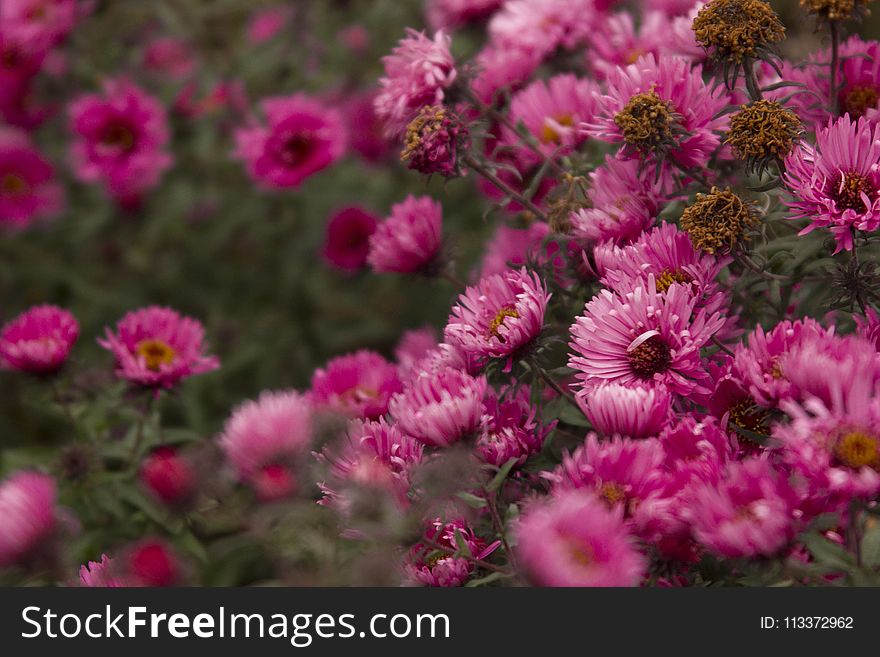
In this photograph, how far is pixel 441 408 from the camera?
2.94ft

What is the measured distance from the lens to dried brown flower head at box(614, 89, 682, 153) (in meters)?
0.97

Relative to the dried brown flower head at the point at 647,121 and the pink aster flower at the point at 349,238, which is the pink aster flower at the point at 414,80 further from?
the pink aster flower at the point at 349,238

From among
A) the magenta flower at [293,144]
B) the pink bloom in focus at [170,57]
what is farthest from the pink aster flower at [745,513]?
the pink bloom in focus at [170,57]

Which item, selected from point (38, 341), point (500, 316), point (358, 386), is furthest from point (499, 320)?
point (38, 341)

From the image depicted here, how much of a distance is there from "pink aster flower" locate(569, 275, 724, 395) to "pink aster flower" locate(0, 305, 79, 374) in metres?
0.80

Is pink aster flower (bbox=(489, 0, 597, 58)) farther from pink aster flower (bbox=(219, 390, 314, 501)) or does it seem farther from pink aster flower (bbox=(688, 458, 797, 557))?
pink aster flower (bbox=(688, 458, 797, 557))

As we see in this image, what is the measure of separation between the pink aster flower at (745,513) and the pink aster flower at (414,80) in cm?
62

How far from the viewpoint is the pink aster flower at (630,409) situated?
86cm

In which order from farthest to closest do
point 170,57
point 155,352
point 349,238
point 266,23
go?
point 266,23 < point 170,57 < point 349,238 < point 155,352

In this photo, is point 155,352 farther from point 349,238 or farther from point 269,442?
point 349,238

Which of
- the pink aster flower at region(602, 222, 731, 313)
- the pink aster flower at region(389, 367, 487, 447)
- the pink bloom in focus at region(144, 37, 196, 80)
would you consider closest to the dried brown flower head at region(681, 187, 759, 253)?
the pink aster flower at region(602, 222, 731, 313)

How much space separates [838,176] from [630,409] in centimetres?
33

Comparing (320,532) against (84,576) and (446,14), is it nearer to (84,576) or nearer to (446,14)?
(84,576)

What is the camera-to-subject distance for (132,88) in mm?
2025
